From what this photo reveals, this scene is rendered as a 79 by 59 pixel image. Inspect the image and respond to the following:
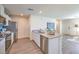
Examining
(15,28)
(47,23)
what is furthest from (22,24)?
(47,23)

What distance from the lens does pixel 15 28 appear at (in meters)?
5.14

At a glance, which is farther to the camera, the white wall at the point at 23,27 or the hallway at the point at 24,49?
the white wall at the point at 23,27

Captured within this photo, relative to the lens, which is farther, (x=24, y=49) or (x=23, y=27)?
(x=23, y=27)

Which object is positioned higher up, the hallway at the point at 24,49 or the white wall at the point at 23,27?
the white wall at the point at 23,27

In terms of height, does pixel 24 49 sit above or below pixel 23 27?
below

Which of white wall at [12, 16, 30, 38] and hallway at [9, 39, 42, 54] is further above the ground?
white wall at [12, 16, 30, 38]

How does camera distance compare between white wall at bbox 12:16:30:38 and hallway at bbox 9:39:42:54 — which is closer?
hallway at bbox 9:39:42:54

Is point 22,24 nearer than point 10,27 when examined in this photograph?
No
